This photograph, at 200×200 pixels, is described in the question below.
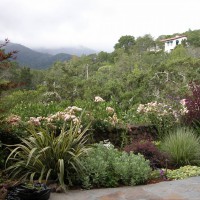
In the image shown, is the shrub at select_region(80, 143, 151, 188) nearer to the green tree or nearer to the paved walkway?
the paved walkway

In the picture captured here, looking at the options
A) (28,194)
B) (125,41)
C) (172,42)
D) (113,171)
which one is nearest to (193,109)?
(113,171)

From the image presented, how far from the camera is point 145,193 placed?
482 centimetres

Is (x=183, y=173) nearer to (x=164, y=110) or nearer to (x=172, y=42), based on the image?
(x=164, y=110)

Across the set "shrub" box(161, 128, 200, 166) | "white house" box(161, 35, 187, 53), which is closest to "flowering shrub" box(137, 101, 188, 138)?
"shrub" box(161, 128, 200, 166)

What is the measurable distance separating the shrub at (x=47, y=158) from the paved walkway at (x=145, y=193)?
1.34ft

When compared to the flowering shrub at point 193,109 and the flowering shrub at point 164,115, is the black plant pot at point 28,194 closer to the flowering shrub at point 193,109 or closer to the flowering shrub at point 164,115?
the flowering shrub at point 164,115

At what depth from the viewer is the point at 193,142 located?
6688 mm

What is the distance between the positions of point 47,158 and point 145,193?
1589 millimetres

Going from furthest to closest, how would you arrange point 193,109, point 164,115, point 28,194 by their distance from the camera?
point 164,115
point 193,109
point 28,194

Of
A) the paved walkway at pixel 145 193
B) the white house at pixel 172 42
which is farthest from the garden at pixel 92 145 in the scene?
the white house at pixel 172 42

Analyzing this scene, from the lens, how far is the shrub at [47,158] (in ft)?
17.2

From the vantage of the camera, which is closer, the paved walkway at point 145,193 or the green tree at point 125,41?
the paved walkway at point 145,193

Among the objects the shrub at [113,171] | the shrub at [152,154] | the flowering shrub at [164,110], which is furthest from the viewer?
the flowering shrub at [164,110]

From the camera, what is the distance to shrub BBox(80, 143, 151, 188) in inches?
206
